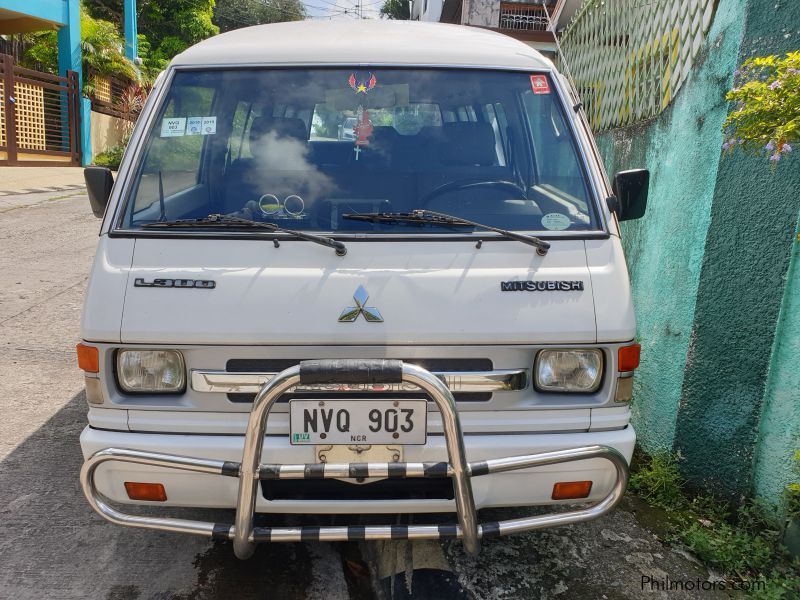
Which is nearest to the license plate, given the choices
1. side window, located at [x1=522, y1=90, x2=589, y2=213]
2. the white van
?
the white van

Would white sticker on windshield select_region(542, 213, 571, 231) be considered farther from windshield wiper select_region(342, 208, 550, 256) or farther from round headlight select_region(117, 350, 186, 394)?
round headlight select_region(117, 350, 186, 394)

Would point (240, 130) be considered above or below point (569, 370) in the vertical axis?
above

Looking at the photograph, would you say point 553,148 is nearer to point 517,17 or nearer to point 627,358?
point 627,358

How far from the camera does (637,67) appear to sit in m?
4.66

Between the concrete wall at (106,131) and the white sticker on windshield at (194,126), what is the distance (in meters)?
17.5

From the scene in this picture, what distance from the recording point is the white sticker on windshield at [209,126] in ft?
9.75

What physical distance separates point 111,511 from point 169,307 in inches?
27.7

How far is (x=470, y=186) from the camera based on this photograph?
2879 millimetres

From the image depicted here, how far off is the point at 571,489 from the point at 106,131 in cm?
1985

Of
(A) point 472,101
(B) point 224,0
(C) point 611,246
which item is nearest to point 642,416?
(C) point 611,246

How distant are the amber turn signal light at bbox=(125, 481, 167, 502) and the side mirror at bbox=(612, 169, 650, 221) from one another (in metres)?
2.04

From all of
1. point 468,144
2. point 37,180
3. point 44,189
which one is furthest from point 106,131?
point 468,144

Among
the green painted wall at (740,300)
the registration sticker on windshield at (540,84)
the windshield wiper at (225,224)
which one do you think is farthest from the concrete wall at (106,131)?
the green painted wall at (740,300)

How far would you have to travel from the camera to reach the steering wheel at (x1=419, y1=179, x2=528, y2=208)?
2818 mm
